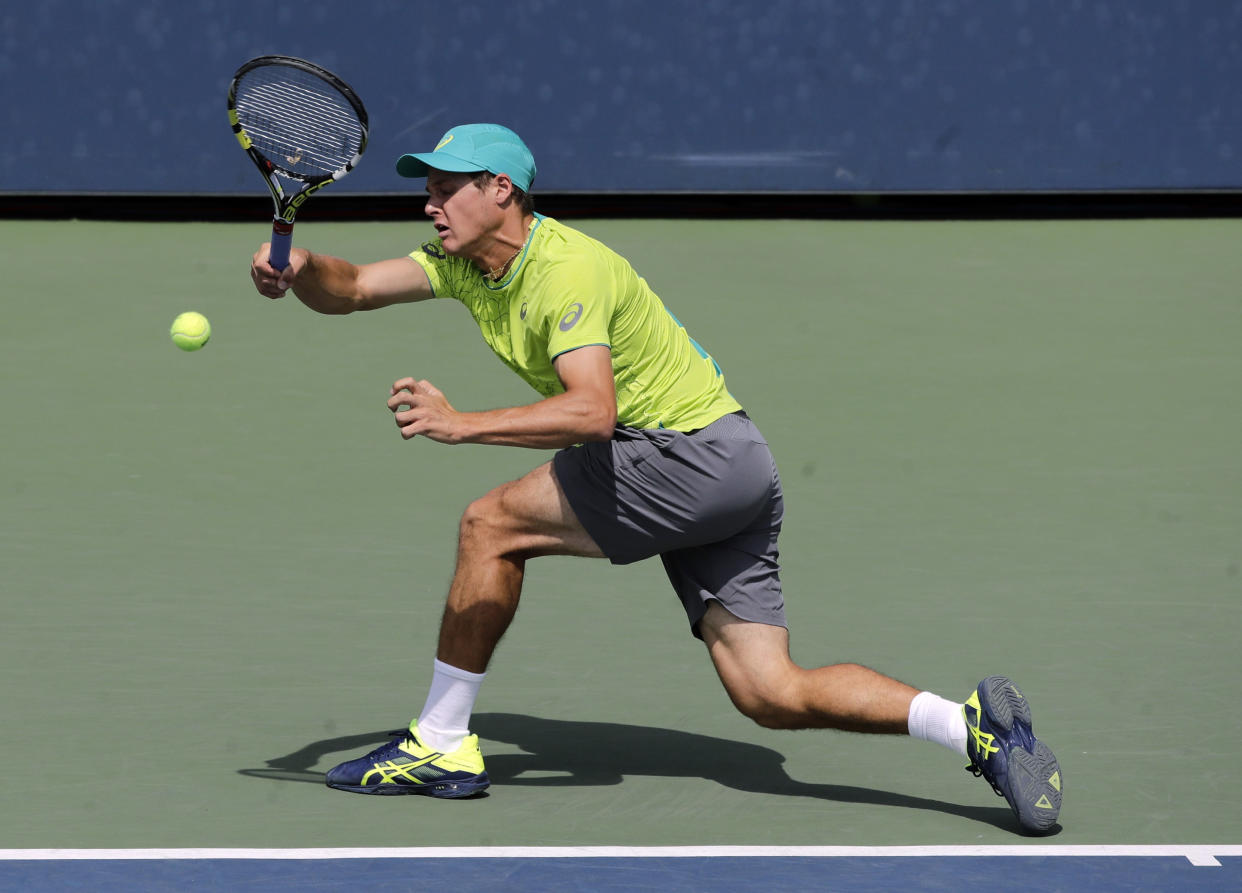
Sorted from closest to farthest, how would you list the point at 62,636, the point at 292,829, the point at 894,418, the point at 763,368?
the point at 292,829 < the point at 62,636 < the point at 894,418 < the point at 763,368

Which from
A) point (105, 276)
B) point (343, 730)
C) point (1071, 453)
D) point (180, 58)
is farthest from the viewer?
point (180, 58)

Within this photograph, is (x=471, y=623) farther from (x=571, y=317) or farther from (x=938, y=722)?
(x=938, y=722)

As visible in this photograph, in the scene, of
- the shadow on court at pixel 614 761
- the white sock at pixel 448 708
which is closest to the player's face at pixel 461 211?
the white sock at pixel 448 708

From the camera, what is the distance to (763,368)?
10.3 meters

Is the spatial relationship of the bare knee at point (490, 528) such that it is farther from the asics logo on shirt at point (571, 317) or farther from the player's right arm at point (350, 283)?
the player's right arm at point (350, 283)

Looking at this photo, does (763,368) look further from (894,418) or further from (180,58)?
(180,58)

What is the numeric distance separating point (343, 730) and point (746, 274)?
25.0 ft

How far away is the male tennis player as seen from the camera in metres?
4.89

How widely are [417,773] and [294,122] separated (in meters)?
1.99

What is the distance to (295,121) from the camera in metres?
5.86

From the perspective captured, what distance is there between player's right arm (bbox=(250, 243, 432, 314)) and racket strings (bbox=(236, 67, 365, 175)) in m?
0.50

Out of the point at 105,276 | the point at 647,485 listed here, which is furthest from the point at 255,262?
the point at 105,276

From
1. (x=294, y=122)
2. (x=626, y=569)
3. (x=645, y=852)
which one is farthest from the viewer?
(x=626, y=569)

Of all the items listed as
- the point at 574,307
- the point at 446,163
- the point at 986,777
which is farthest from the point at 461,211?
the point at 986,777
